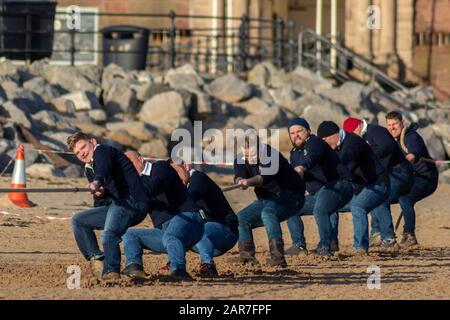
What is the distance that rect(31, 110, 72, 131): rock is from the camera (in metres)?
25.2

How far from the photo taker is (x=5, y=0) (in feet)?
92.3

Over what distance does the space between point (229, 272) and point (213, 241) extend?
589mm

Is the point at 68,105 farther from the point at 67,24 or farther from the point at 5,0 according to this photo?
the point at 67,24

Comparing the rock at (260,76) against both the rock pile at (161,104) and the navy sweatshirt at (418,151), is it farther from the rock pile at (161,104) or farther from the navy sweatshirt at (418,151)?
the navy sweatshirt at (418,151)

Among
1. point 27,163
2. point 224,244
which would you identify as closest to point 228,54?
point 27,163

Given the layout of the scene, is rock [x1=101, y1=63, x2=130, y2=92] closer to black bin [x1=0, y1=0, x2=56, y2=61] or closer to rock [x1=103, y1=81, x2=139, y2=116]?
rock [x1=103, y1=81, x2=139, y2=116]

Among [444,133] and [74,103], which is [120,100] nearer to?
[74,103]

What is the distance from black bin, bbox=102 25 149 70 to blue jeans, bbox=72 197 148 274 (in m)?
16.6

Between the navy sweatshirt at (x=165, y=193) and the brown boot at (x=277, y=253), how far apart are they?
1369mm

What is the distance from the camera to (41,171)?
73.7 ft

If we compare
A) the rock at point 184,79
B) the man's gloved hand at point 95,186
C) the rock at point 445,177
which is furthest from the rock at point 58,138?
the man's gloved hand at point 95,186

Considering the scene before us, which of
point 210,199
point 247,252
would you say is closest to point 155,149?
point 247,252

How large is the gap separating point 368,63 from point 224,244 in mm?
19929

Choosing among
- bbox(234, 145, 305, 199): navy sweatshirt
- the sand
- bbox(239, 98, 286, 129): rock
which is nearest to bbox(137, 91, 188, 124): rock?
bbox(239, 98, 286, 129): rock
